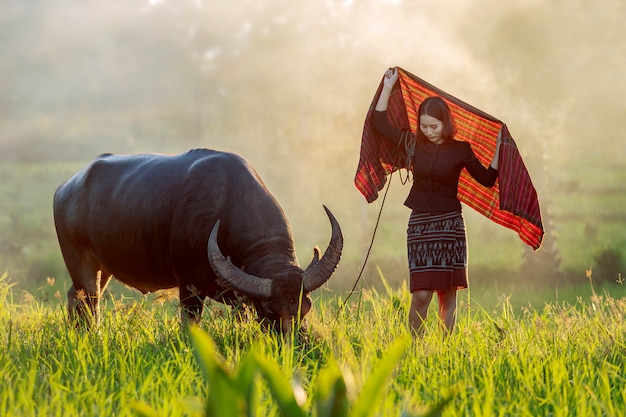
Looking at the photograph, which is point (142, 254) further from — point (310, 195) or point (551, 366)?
point (310, 195)

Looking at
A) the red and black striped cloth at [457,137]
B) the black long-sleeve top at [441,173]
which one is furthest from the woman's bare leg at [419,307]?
the red and black striped cloth at [457,137]

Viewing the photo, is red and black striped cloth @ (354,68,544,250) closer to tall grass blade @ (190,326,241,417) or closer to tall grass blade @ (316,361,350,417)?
tall grass blade @ (316,361,350,417)

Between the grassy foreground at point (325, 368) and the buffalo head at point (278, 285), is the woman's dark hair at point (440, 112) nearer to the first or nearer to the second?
the buffalo head at point (278, 285)

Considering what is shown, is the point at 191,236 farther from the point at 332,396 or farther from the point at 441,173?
the point at 332,396

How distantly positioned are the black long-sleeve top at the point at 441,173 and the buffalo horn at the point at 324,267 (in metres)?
0.57

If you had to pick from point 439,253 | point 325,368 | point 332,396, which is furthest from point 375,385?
point 439,253

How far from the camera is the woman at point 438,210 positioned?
528 cm

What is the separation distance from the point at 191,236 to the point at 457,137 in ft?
7.27

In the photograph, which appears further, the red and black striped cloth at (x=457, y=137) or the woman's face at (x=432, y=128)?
the red and black striped cloth at (x=457, y=137)

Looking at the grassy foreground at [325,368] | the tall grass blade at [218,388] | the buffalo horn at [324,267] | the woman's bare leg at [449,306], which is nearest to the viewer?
the tall grass blade at [218,388]

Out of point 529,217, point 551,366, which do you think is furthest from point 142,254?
point 551,366

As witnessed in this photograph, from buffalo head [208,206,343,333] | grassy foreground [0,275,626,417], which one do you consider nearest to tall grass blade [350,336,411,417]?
grassy foreground [0,275,626,417]

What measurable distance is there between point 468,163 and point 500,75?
32245 mm

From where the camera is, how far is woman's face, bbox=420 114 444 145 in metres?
5.31
